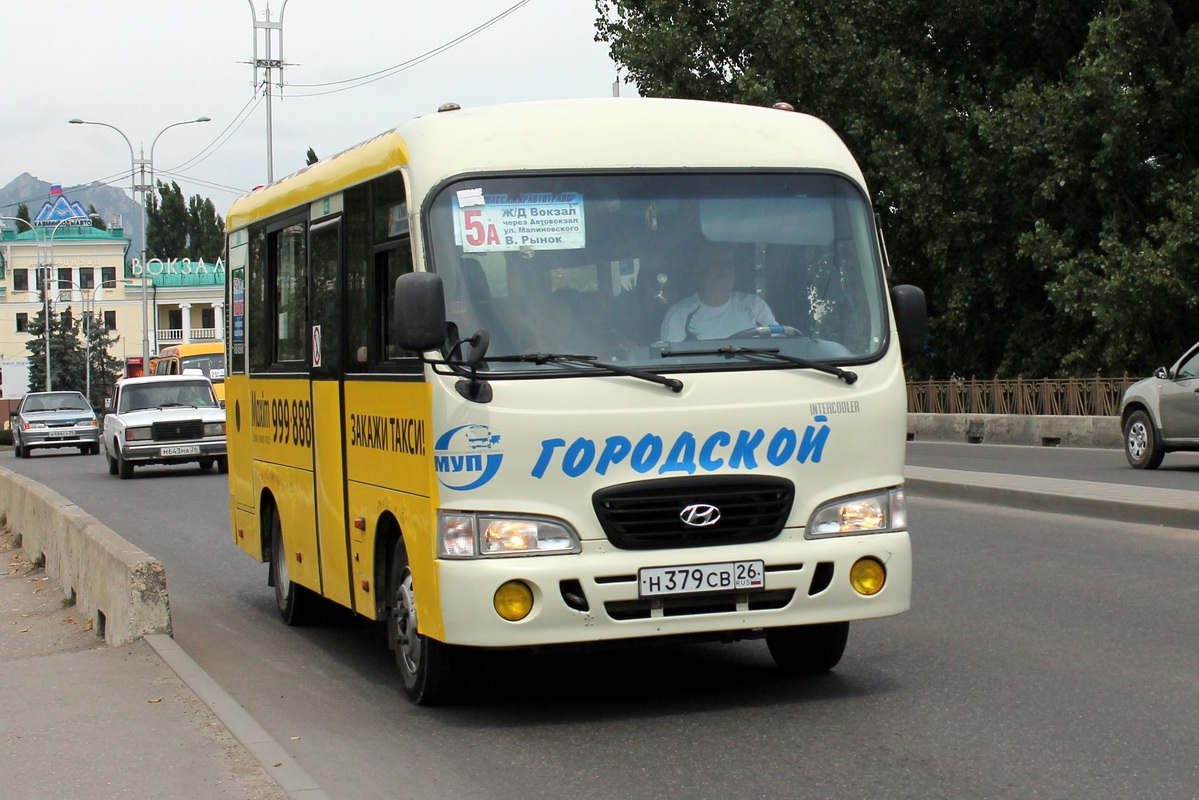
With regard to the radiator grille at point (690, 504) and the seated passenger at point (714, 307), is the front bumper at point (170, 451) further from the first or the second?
the radiator grille at point (690, 504)

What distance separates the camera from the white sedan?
2805 centimetres

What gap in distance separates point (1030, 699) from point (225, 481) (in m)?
20.6

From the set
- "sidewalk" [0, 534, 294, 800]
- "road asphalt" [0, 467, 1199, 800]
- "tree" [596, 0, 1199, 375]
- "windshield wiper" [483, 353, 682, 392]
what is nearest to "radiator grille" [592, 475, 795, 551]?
"windshield wiper" [483, 353, 682, 392]

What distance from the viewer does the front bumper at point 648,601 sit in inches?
266

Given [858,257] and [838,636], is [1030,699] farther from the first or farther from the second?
[858,257]

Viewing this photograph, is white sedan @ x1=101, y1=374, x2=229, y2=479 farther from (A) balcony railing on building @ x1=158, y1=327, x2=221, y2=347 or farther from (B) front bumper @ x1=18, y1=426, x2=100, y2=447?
(A) balcony railing on building @ x1=158, y1=327, x2=221, y2=347

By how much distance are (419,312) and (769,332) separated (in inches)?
59.9

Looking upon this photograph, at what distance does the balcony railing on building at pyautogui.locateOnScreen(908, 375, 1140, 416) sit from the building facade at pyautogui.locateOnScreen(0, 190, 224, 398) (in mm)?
97194

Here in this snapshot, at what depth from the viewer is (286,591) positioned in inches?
411

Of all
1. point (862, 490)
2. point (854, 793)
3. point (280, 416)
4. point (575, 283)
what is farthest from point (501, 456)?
point (280, 416)

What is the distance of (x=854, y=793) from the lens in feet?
18.4

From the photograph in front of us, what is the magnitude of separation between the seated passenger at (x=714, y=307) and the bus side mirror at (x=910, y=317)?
639 millimetres

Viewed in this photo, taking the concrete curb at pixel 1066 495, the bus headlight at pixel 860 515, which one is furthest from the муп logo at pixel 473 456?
the concrete curb at pixel 1066 495

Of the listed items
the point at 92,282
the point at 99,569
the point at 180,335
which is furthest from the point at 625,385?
the point at 180,335
